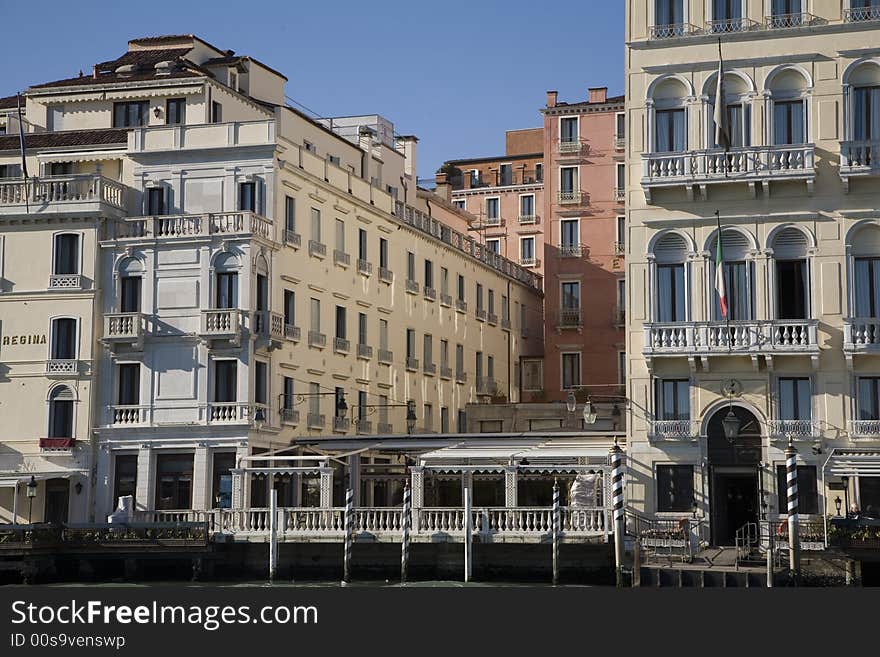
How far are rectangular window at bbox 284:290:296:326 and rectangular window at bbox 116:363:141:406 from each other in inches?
205

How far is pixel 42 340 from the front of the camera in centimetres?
5269

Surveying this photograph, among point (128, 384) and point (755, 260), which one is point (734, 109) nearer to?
point (755, 260)

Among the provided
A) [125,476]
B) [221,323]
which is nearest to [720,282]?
[221,323]

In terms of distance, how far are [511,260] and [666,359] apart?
35744 millimetres

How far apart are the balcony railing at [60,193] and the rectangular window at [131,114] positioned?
382 cm

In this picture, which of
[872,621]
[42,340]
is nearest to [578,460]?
[42,340]

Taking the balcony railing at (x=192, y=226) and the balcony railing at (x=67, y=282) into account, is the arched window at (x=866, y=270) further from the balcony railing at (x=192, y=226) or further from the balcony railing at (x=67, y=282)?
the balcony railing at (x=67, y=282)

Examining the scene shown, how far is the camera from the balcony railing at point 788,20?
147 feet

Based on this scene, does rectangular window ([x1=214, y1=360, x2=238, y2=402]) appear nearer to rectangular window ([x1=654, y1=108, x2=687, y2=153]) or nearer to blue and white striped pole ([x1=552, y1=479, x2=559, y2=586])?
blue and white striped pole ([x1=552, y1=479, x2=559, y2=586])

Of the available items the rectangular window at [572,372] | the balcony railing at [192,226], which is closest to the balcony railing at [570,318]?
the rectangular window at [572,372]

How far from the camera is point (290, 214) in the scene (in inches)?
2128

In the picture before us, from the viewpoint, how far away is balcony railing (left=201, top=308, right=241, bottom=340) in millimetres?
50875

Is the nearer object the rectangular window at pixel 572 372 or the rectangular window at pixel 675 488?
the rectangular window at pixel 675 488

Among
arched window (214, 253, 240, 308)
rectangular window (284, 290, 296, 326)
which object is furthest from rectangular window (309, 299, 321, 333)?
arched window (214, 253, 240, 308)
